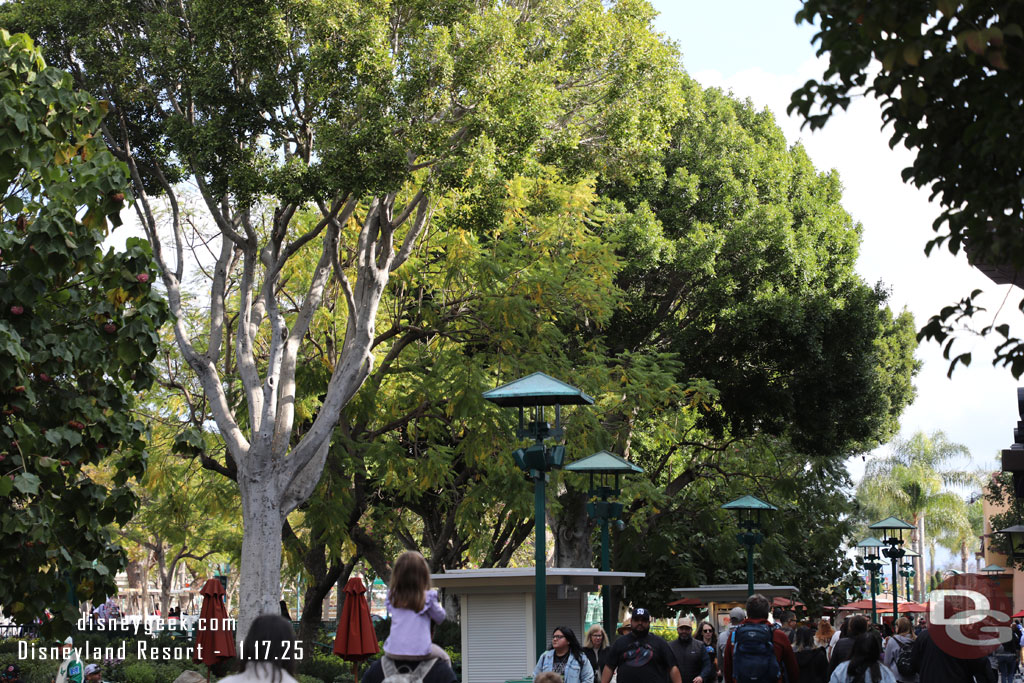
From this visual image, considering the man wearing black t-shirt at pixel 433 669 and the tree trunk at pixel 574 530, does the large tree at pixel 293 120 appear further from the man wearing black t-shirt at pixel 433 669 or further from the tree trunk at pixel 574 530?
the man wearing black t-shirt at pixel 433 669

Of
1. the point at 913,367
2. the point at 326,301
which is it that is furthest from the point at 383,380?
the point at 913,367

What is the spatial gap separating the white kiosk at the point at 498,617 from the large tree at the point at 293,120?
178 inches

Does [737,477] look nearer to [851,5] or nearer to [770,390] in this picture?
[770,390]

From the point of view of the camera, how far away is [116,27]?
786 inches

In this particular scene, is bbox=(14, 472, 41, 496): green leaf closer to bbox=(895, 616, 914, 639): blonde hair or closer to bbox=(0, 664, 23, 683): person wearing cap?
bbox=(895, 616, 914, 639): blonde hair

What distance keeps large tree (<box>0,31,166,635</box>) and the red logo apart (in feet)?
24.1

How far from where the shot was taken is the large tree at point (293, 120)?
18.4 m

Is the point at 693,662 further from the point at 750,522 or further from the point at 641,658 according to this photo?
the point at 750,522

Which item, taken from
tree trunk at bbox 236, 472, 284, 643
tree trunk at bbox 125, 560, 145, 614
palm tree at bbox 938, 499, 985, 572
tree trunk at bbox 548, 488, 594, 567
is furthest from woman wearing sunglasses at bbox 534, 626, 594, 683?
palm tree at bbox 938, 499, 985, 572

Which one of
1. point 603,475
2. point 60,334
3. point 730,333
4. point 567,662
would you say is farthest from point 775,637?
point 730,333

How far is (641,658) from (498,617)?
18.9 ft

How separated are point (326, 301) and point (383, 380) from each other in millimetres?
2940

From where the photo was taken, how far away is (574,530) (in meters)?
29.0

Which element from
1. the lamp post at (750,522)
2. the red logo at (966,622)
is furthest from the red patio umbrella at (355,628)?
the lamp post at (750,522)
